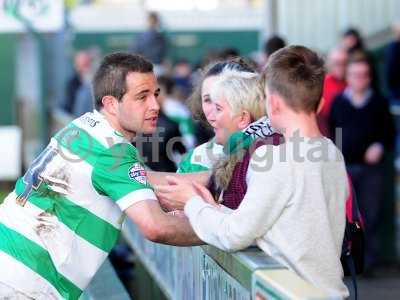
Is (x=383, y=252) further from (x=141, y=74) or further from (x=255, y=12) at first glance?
(x=255, y=12)

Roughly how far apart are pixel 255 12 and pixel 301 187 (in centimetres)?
2257

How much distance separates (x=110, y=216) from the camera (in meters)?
4.53

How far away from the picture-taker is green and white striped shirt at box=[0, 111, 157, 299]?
4.42 m

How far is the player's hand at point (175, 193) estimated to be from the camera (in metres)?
4.36

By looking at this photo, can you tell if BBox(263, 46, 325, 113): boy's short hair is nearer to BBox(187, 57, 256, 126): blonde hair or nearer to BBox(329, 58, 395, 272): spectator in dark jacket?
BBox(187, 57, 256, 126): blonde hair

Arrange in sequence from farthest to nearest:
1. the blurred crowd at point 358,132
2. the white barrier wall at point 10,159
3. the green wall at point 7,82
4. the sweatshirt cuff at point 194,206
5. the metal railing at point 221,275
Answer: the green wall at point 7,82, the white barrier wall at point 10,159, the blurred crowd at point 358,132, the sweatshirt cuff at point 194,206, the metal railing at point 221,275

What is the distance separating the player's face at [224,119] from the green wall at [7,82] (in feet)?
67.4

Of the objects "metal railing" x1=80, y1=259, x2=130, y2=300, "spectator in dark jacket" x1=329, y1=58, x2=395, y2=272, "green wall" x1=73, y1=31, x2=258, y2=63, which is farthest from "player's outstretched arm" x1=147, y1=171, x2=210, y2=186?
"green wall" x1=73, y1=31, x2=258, y2=63

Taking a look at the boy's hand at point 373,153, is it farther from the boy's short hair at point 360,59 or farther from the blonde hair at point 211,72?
the blonde hair at point 211,72

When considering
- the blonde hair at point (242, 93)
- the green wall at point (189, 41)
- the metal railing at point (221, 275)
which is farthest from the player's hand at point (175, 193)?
the green wall at point (189, 41)

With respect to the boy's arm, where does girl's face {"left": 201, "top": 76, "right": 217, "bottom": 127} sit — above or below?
above

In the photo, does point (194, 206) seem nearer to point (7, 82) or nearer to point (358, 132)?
point (358, 132)

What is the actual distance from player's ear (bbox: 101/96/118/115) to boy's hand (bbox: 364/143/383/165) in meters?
5.19

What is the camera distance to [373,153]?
31.0ft
